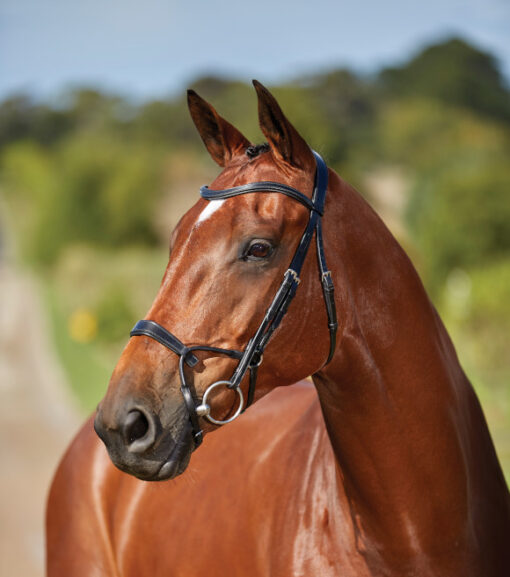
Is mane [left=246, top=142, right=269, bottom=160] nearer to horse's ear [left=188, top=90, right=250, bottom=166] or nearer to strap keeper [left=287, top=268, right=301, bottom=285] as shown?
horse's ear [left=188, top=90, right=250, bottom=166]

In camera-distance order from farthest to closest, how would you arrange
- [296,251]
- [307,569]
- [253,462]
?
[253,462]
[307,569]
[296,251]

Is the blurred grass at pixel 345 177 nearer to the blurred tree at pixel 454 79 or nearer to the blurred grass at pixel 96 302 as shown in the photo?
the blurred grass at pixel 96 302

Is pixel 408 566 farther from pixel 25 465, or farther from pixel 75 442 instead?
pixel 25 465

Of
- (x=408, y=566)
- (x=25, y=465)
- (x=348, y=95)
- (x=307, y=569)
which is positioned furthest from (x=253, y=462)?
(x=348, y=95)

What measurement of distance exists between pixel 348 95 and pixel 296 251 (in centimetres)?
5952

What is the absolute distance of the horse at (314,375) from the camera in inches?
72.9

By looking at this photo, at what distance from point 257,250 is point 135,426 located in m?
0.55

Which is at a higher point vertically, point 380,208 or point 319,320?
point 380,208

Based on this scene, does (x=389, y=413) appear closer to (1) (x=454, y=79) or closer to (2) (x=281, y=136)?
(2) (x=281, y=136)

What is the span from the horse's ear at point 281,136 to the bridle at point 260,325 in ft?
0.25

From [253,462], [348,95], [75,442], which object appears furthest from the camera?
[348,95]

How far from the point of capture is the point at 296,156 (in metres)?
2.04

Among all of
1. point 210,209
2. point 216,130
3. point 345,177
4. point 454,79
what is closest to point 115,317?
point 345,177

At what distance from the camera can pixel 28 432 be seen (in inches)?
342
